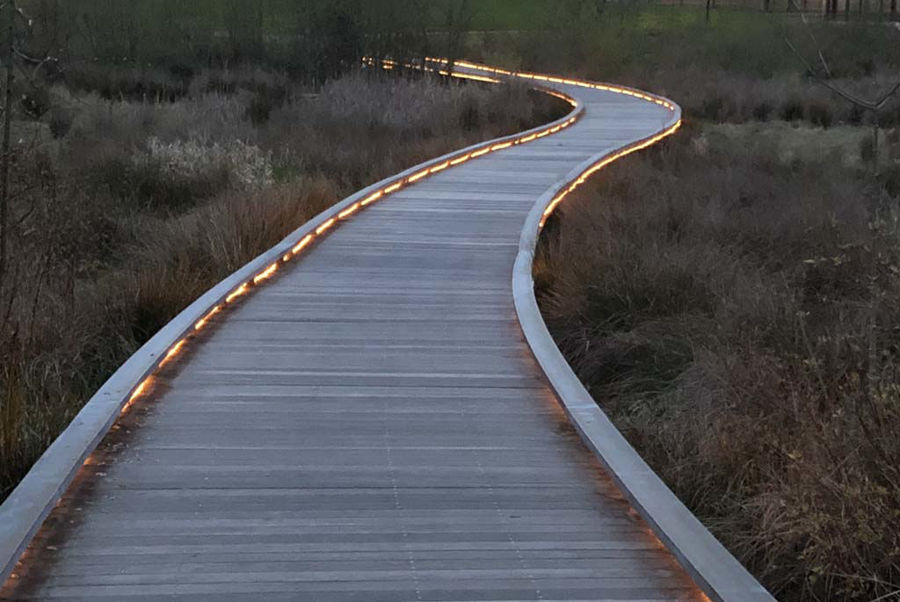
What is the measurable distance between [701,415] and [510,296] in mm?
2218

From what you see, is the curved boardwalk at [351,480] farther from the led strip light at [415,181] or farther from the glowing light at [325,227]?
the glowing light at [325,227]

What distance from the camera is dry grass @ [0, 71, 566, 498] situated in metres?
6.49

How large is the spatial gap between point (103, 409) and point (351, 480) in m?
1.13

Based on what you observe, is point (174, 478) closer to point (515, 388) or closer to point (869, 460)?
point (515, 388)

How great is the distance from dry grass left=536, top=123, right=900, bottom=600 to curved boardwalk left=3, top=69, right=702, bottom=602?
1.76 feet

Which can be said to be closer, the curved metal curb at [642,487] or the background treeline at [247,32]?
the curved metal curb at [642,487]

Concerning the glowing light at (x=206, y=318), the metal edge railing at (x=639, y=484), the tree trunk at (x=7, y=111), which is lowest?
the glowing light at (x=206, y=318)

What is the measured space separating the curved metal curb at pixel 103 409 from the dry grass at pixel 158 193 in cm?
25

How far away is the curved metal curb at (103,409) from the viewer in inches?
149

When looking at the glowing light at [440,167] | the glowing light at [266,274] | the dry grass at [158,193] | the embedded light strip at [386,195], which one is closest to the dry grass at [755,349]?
the embedded light strip at [386,195]

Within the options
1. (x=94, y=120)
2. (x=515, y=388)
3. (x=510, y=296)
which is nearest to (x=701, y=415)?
(x=515, y=388)

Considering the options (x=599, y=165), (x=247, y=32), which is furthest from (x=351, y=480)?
(x=247, y=32)

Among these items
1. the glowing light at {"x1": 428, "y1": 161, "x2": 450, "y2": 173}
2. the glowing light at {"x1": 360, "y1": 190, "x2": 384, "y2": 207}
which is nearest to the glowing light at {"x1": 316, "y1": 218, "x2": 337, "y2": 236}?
the glowing light at {"x1": 360, "y1": 190, "x2": 384, "y2": 207}

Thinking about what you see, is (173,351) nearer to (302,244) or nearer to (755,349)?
(755,349)
